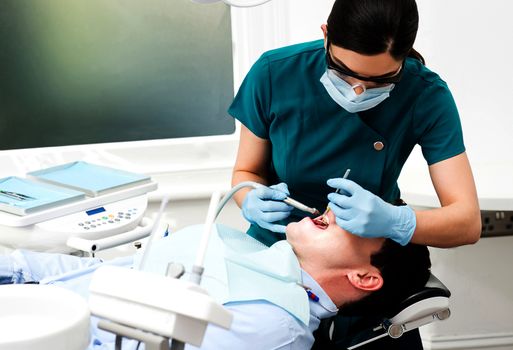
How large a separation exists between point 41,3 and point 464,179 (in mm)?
1725

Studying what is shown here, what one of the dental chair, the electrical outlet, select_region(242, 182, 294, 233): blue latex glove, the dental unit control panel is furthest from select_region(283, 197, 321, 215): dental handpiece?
the electrical outlet

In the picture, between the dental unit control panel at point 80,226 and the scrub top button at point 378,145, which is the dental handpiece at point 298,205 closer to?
the scrub top button at point 378,145

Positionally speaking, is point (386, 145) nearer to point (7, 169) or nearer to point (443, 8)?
point (443, 8)

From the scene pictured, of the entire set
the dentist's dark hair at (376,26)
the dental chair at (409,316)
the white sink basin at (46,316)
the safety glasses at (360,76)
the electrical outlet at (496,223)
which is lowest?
the electrical outlet at (496,223)

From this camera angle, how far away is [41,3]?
8.91ft

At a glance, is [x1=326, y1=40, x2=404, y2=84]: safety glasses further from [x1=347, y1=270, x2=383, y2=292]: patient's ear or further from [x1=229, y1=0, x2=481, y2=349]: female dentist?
[x1=347, y1=270, x2=383, y2=292]: patient's ear

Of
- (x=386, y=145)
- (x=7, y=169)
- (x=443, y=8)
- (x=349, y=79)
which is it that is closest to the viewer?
(x=349, y=79)

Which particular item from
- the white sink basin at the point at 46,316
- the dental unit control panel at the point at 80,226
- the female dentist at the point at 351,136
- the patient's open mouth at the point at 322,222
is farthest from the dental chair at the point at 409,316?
the white sink basin at the point at 46,316

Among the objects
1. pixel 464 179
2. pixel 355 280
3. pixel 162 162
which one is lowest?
pixel 162 162

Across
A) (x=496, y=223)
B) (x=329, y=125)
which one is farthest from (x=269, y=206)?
(x=496, y=223)

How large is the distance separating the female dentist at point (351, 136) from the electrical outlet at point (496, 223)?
0.90 m

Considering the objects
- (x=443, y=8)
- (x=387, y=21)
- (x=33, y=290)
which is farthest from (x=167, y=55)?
(x=33, y=290)

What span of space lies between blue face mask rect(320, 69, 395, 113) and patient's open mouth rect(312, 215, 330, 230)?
26 cm

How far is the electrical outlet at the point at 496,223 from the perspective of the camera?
8.89 ft
